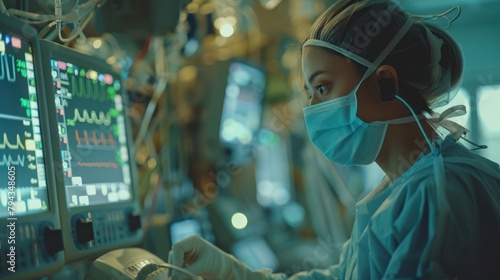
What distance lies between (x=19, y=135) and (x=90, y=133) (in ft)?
1.08

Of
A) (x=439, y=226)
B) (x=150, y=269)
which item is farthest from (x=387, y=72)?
(x=150, y=269)

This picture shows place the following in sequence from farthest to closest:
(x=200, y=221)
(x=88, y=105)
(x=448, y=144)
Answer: (x=200, y=221), (x=88, y=105), (x=448, y=144)

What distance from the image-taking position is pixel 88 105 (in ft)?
5.19

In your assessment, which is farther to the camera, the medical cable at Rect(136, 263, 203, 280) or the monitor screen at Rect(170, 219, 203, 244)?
the monitor screen at Rect(170, 219, 203, 244)

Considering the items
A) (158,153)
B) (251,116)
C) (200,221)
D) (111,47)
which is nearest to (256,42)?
(251,116)

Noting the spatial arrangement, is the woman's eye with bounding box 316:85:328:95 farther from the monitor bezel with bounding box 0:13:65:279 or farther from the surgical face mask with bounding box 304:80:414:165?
the monitor bezel with bounding box 0:13:65:279

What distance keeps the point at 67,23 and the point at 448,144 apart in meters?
1.00

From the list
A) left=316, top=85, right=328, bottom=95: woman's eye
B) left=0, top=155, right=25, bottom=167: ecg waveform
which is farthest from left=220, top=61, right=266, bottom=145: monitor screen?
left=0, top=155, right=25, bottom=167: ecg waveform

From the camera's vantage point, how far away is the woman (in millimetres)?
1204

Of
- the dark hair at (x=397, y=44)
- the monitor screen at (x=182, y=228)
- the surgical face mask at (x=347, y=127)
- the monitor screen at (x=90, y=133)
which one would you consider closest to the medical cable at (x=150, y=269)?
the monitor screen at (x=90, y=133)

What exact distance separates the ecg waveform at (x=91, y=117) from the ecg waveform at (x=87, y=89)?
4 cm

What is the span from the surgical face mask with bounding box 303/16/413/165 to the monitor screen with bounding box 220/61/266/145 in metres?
2.55

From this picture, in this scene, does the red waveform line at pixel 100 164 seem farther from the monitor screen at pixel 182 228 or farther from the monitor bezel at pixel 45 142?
the monitor screen at pixel 182 228

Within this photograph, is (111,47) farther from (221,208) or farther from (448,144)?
(221,208)
